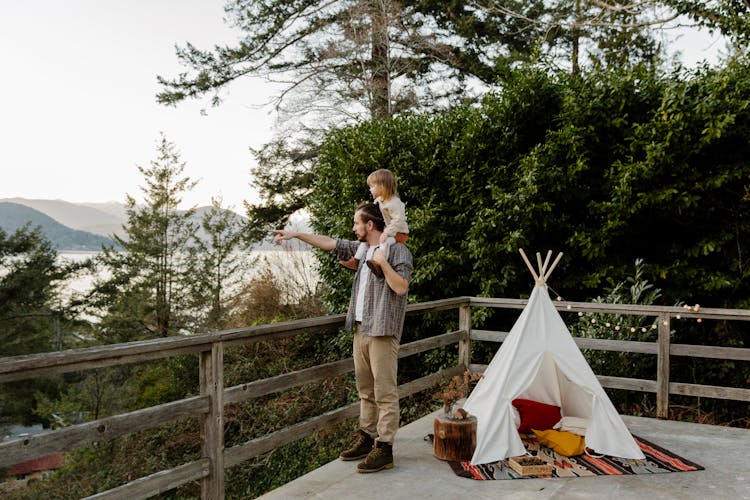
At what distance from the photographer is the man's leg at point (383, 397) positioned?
3.58 m

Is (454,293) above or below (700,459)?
above

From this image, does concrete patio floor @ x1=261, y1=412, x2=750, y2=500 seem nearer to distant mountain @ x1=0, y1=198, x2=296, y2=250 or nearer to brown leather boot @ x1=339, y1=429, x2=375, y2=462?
brown leather boot @ x1=339, y1=429, x2=375, y2=462

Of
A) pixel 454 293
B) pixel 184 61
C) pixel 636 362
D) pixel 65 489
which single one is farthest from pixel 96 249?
pixel 636 362

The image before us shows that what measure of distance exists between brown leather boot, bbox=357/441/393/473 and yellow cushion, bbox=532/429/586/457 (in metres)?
1.18

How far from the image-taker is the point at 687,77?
6.12 meters

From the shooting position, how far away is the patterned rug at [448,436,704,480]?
3629mm

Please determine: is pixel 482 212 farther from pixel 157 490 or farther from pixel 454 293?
pixel 157 490

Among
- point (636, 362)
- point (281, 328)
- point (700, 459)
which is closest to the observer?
point (281, 328)

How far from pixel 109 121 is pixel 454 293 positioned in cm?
1339

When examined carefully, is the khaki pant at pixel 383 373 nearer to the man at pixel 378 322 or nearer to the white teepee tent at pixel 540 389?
the man at pixel 378 322

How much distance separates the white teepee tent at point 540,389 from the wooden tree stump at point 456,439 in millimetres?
58

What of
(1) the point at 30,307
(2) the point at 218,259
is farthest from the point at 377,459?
(2) the point at 218,259

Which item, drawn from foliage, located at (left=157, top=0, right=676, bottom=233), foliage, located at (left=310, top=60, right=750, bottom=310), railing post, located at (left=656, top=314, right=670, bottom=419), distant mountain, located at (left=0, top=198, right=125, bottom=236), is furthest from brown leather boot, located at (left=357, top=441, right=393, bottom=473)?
distant mountain, located at (left=0, top=198, right=125, bottom=236)

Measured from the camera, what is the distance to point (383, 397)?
Answer: 3.59 meters
